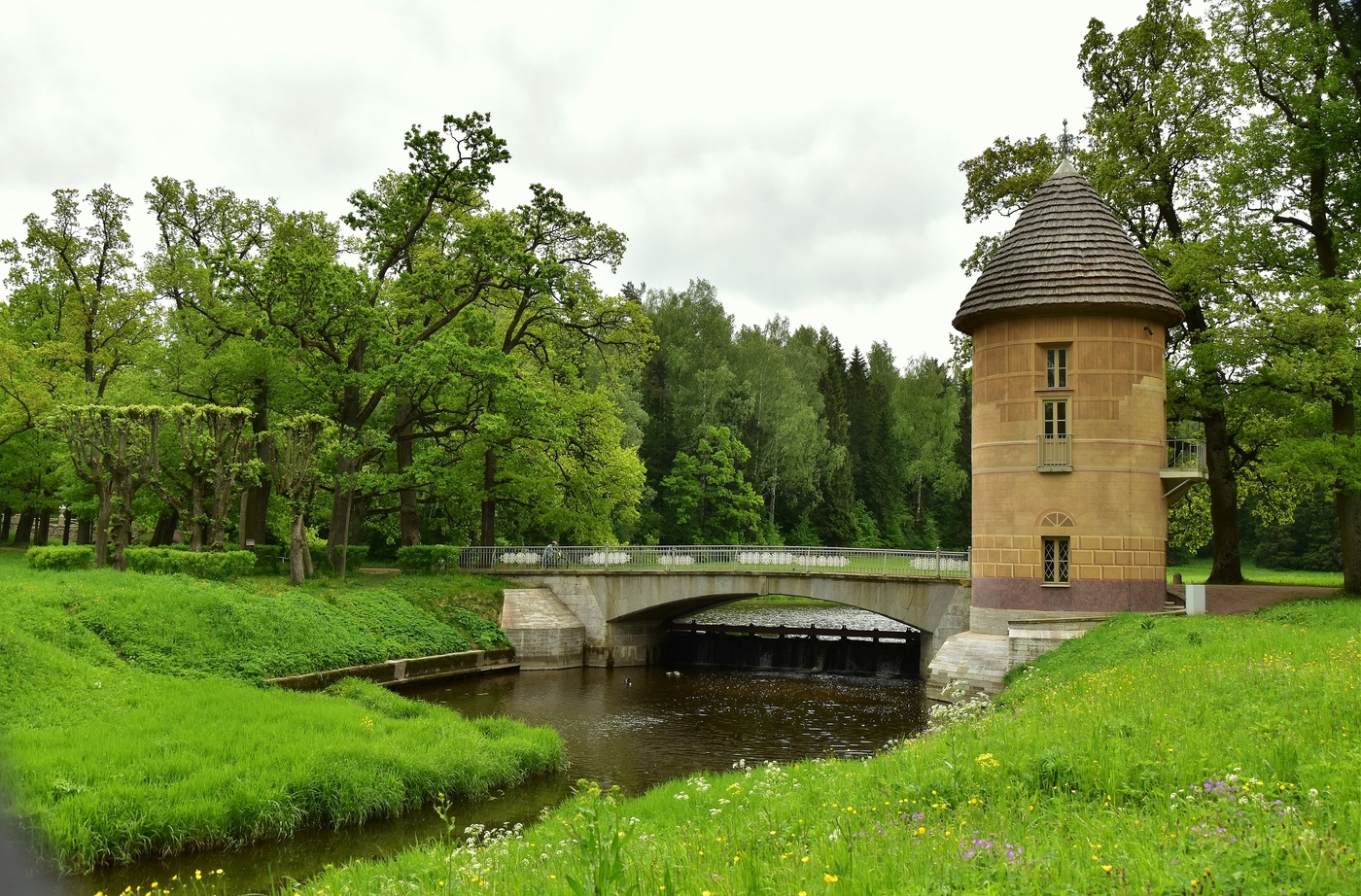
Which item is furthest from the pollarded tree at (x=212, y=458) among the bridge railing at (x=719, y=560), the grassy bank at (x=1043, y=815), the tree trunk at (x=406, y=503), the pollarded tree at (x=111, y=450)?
the grassy bank at (x=1043, y=815)

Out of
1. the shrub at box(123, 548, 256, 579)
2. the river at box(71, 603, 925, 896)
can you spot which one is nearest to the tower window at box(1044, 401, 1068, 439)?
the river at box(71, 603, 925, 896)

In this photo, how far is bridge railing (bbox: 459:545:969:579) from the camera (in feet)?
98.6

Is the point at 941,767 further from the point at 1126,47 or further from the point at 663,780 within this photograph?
the point at 1126,47

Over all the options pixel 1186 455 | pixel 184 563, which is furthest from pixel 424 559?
pixel 1186 455

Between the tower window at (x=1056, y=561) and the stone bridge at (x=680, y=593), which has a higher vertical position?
the tower window at (x=1056, y=561)

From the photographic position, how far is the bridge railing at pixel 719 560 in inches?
1183

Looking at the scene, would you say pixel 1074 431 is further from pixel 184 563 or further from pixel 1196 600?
pixel 184 563

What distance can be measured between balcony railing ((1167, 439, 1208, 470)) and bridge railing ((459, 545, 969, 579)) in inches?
259

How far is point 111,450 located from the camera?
27156mm

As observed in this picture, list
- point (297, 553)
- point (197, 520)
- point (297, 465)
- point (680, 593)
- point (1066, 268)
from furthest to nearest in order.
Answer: point (680, 593), point (297, 553), point (297, 465), point (197, 520), point (1066, 268)

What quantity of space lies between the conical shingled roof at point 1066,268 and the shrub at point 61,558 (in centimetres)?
2518

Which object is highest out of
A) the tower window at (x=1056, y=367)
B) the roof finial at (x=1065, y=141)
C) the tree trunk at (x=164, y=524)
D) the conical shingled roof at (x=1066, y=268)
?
the roof finial at (x=1065, y=141)

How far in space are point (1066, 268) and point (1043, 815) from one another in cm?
2073

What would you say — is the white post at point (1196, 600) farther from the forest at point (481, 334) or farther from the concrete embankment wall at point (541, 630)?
the concrete embankment wall at point (541, 630)
